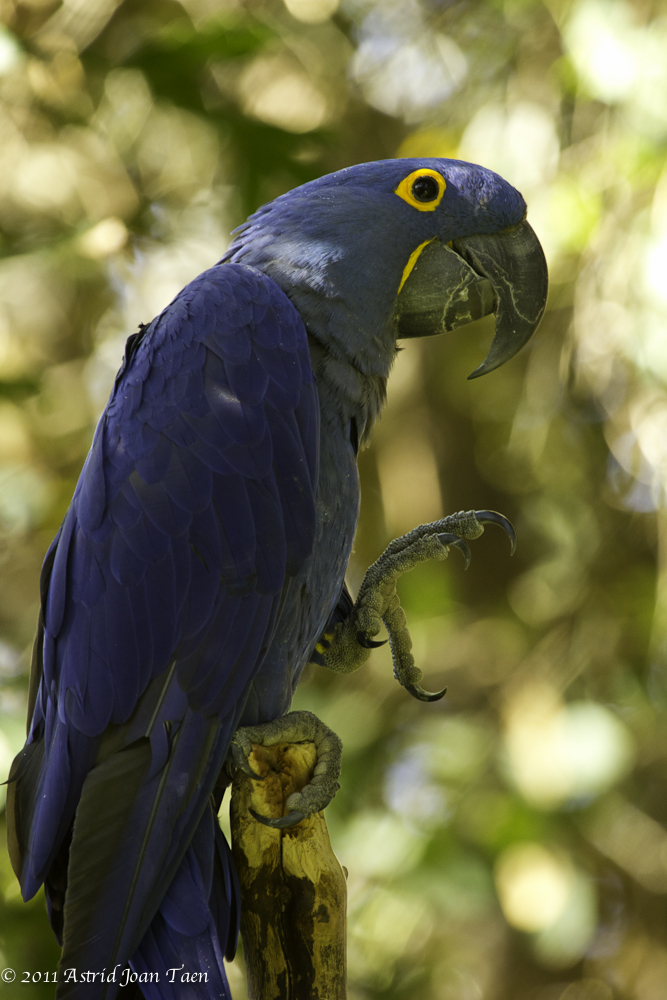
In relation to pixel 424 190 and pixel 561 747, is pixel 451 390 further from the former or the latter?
pixel 424 190

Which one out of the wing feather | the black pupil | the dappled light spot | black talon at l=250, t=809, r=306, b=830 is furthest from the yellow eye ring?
the dappled light spot

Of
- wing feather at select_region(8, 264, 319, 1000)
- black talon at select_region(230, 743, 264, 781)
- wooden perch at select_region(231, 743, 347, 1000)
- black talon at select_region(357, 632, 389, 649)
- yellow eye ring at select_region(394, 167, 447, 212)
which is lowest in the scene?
wooden perch at select_region(231, 743, 347, 1000)

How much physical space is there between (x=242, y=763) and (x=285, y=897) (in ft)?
Result: 0.69

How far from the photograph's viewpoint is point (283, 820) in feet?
4.21

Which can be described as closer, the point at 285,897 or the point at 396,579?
the point at 285,897

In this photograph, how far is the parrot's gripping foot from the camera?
1298mm

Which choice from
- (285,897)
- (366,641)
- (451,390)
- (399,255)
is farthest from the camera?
(451,390)

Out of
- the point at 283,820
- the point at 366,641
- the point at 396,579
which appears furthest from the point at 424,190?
the point at 283,820

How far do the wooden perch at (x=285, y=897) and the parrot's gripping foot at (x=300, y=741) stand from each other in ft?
0.06

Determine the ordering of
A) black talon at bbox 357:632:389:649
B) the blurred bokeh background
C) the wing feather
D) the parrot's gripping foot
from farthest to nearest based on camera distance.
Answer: the blurred bokeh background → black talon at bbox 357:632:389:649 → the parrot's gripping foot → the wing feather

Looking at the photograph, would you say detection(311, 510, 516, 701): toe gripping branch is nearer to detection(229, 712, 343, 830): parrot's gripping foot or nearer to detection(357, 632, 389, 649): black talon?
detection(357, 632, 389, 649): black talon

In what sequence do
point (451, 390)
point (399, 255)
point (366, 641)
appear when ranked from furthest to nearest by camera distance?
1. point (451, 390)
2. point (366, 641)
3. point (399, 255)

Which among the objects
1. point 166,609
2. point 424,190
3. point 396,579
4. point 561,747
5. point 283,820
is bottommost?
point 561,747

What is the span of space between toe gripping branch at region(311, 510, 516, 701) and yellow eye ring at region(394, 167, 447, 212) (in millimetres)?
583
